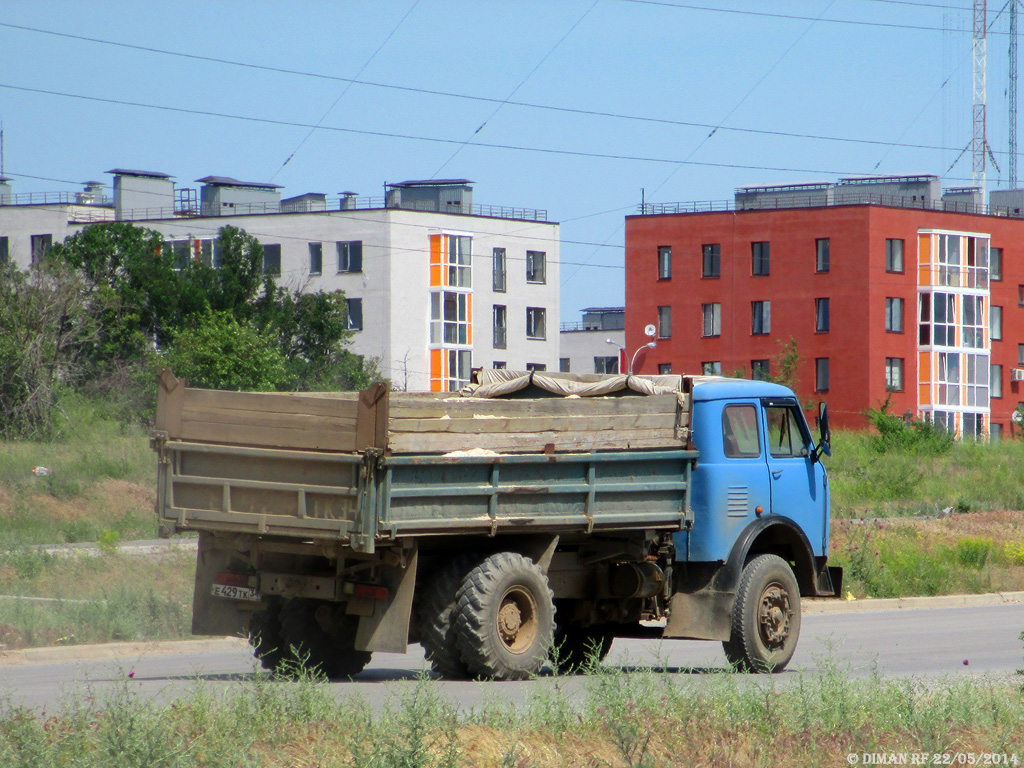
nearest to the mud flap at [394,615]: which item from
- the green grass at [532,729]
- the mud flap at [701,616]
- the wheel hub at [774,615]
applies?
the green grass at [532,729]

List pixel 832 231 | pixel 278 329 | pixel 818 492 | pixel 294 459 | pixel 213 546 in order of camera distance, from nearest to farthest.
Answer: pixel 294 459
pixel 213 546
pixel 818 492
pixel 278 329
pixel 832 231

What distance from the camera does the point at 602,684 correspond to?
8438mm

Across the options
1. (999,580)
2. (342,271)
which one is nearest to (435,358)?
(342,271)

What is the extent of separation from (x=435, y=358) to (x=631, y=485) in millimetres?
68438

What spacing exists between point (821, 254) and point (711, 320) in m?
6.70

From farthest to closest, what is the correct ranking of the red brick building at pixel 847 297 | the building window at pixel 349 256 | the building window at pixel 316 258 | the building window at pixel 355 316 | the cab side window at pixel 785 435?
the building window at pixel 316 258 < the building window at pixel 349 256 < the building window at pixel 355 316 < the red brick building at pixel 847 297 < the cab side window at pixel 785 435

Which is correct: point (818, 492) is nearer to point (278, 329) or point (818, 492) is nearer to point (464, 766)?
point (464, 766)

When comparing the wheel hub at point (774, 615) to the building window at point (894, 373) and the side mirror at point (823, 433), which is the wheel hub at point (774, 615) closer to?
the side mirror at point (823, 433)

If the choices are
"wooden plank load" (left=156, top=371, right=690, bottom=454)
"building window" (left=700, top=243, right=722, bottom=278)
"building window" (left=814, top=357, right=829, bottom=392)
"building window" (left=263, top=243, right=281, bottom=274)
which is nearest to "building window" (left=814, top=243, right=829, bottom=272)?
"building window" (left=814, top=357, right=829, bottom=392)

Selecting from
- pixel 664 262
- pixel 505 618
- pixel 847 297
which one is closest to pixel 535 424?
pixel 505 618

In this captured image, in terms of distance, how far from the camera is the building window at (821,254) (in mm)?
75062

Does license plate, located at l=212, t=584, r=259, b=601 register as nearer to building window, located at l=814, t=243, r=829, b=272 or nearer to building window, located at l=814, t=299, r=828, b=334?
building window, located at l=814, t=299, r=828, b=334

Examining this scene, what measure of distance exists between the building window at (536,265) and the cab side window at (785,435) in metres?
73.1

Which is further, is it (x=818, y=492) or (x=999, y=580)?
(x=999, y=580)
